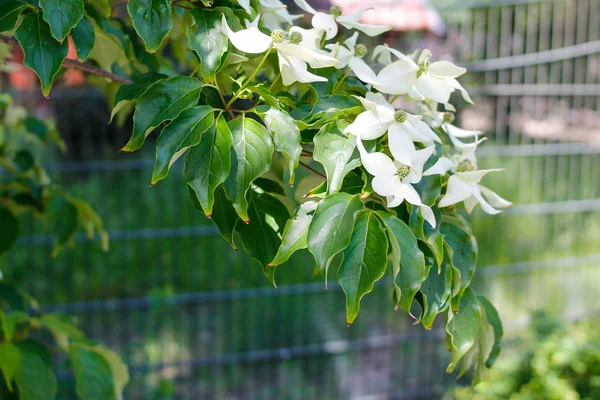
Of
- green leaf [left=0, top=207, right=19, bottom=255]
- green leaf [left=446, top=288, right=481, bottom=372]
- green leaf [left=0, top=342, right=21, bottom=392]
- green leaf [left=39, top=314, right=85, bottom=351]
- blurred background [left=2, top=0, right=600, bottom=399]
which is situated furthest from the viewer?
blurred background [left=2, top=0, right=600, bottom=399]

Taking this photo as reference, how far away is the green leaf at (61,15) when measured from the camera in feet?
2.03

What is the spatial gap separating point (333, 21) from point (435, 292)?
289 millimetres

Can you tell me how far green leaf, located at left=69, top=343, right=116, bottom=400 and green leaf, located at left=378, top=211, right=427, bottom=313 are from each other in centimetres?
54

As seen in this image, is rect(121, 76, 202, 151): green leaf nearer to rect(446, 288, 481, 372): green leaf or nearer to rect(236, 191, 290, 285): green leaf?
rect(236, 191, 290, 285): green leaf

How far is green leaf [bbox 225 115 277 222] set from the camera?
61 centimetres

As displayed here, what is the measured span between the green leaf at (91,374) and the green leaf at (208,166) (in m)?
0.47

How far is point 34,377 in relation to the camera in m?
0.91

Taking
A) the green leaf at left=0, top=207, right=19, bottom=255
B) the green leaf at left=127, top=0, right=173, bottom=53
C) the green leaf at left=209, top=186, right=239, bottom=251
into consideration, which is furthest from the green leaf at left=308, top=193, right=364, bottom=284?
the green leaf at left=0, top=207, right=19, bottom=255

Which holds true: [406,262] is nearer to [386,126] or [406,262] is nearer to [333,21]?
[386,126]

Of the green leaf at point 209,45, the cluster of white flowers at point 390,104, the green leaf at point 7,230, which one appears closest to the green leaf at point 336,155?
the cluster of white flowers at point 390,104

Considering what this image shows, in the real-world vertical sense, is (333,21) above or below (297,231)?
above

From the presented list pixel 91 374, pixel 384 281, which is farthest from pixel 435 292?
pixel 384 281

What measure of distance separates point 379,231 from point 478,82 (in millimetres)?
2009

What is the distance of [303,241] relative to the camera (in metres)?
0.60
